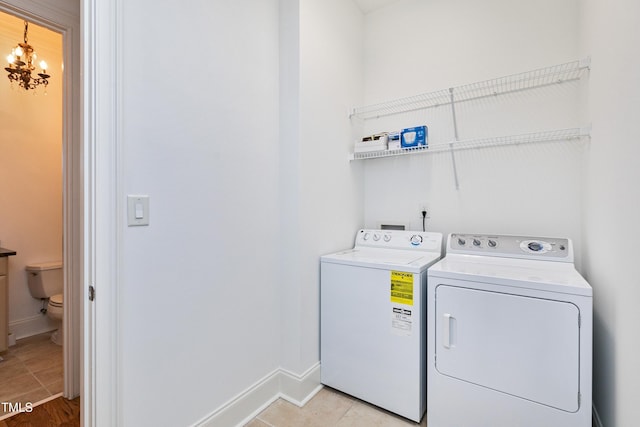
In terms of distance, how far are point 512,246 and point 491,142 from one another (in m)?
0.69

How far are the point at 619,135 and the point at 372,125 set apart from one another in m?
1.63

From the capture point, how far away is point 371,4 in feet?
7.99

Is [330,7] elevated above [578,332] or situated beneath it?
elevated above

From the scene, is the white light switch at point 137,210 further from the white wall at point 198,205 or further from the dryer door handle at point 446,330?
the dryer door handle at point 446,330

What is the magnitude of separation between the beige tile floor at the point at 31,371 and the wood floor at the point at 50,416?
0.11m

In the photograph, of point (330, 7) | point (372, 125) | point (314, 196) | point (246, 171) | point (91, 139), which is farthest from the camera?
point (372, 125)

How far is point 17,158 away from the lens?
2.66m


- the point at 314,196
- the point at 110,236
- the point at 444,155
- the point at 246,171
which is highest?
the point at 444,155

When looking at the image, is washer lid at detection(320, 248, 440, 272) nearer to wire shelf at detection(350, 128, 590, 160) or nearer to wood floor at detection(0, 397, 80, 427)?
wire shelf at detection(350, 128, 590, 160)

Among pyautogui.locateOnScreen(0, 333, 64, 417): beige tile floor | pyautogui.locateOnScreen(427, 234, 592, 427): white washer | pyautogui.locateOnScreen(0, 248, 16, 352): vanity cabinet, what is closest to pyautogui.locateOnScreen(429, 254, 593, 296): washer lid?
pyautogui.locateOnScreen(427, 234, 592, 427): white washer

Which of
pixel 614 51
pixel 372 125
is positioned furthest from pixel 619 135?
pixel 372 125

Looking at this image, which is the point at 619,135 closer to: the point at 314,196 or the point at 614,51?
the point at 614,51

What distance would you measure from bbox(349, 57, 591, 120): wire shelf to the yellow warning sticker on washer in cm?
134

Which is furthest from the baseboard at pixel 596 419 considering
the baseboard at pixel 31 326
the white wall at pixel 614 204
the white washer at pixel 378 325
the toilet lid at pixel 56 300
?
the baseboard at pixel 31 326
